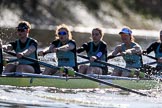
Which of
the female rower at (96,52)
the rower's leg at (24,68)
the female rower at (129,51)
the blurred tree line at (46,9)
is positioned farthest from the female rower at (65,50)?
the blurred tree line at (46,9)

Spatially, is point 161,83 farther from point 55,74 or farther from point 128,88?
point 55,74

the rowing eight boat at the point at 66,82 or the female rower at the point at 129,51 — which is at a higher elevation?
the female rower at the point at 129,51

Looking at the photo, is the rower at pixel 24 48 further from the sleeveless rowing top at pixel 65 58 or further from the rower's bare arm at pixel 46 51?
the sleeveless rowing top at pixel 65 58

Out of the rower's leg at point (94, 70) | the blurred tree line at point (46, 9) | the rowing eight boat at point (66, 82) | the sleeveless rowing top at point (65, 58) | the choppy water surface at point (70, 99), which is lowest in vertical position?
the choppy water surface at point (70, 99)

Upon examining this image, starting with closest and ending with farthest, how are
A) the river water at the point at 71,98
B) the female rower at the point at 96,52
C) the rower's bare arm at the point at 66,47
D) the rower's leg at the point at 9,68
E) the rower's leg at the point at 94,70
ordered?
the river water at the point at 71,98 → the rower's leg at the point at 9,68 → the rower's bare arm at the point at 66,47 → the rower's leg at the point at 94,70 → the female rower at the point at 96,52

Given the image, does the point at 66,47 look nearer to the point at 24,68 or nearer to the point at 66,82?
the point at 66,82

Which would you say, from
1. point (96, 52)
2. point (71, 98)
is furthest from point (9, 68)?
point (96, 52)

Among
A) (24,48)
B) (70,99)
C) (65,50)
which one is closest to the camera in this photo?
(70,99)

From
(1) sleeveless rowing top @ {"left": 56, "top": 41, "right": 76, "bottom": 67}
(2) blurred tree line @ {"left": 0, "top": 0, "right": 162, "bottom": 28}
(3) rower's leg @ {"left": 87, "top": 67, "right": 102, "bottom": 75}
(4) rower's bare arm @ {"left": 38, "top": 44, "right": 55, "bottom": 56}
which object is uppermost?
(2) blurred tree line @ {"left": 0, "top": 0, "right": 162, "bottom": 28}

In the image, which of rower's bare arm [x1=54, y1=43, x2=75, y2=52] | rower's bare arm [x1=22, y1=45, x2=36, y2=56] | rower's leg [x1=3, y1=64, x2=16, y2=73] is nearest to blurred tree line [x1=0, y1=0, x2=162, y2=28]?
rower's bare arm [x1=54, y1=43, x2=75, y2=52]

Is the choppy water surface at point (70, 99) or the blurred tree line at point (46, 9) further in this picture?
the blurred tree line at point (46, 9)

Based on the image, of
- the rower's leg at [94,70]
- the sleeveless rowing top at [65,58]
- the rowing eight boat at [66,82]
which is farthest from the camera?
the rower's leg at [94,70]

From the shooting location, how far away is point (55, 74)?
22672mm

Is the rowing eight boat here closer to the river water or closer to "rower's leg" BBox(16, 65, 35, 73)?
the river water
